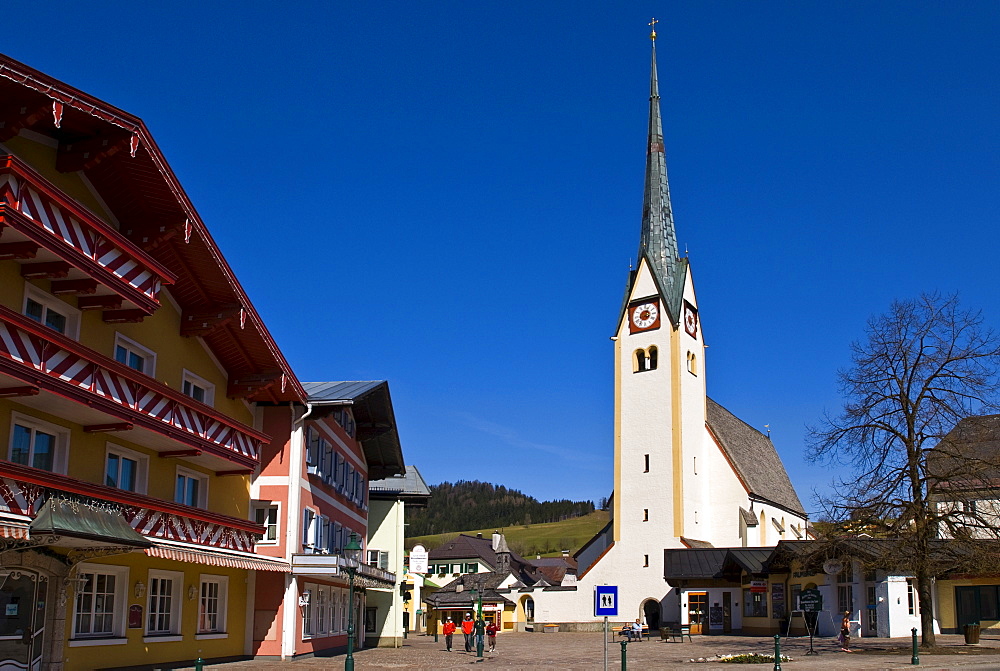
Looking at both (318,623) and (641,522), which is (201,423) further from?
(641,522)

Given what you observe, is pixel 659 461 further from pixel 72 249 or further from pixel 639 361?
pixel 72 249

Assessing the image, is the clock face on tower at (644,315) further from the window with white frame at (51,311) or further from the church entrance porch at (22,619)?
the church entrance porch at (22,619)

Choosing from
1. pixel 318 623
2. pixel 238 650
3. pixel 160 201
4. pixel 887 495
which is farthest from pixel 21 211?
pixel 887 495

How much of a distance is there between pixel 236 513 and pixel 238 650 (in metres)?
3.98

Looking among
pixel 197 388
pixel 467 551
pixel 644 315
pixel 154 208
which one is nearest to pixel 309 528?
pixel 197 388

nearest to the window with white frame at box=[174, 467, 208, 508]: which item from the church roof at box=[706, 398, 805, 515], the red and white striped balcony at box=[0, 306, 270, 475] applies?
the red and white striped balcony at box=[0, 306, 270, 475]

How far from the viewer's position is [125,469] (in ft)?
78.0

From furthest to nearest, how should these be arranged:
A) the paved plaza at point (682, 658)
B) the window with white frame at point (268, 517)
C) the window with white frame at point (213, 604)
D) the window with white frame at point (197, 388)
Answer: the window with white frame at point (268, 517)
the window with white frame at point (213, 604)
the paved plaza at point (682, 658)
the window with white frame at point (197, 388)

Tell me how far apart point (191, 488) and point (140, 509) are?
570 centimetres

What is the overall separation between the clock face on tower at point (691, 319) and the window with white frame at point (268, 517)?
43.1 m

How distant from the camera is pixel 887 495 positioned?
3269 centimetres

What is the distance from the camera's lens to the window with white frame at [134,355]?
23.3 m

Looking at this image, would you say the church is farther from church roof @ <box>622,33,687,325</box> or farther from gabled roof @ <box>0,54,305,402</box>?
gabled roof @ <box>0,54,305,402</box>

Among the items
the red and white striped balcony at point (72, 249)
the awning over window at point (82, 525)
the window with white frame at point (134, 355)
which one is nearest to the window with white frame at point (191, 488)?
the window with white frame at point (134, 355)
